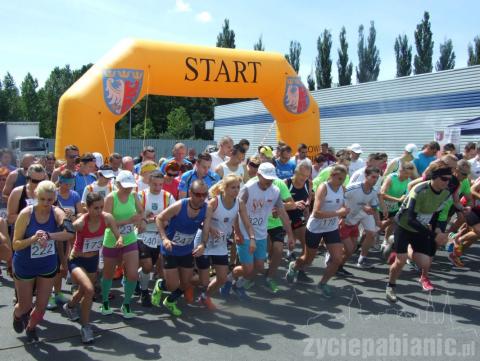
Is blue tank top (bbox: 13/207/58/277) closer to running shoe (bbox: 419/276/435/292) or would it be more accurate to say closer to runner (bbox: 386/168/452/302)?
runner (bbox: 386/168/452/302)

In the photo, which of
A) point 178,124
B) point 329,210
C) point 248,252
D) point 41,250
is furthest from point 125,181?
point 178,124

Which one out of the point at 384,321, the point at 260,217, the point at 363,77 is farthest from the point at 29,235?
the point at 363,77

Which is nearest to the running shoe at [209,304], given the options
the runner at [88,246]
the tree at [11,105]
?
the runner at [88,246]

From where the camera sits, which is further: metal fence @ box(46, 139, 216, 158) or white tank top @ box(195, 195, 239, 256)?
metal fence @ box(46, 139, 216, 158)

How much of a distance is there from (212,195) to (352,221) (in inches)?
94.6

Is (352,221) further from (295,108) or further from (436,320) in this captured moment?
(295,108)

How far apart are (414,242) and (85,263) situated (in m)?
4.00

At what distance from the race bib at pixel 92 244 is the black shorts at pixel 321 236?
9.14ft

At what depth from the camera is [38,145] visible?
27.0 metres

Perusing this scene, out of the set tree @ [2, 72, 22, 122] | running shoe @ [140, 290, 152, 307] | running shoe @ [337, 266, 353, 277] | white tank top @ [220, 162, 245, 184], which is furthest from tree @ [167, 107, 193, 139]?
running shoe @ [140, 290, 152, 307]

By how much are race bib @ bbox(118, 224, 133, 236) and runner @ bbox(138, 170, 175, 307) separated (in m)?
0.47

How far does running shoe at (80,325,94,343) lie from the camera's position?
453cm

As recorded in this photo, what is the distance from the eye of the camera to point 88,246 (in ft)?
15.8

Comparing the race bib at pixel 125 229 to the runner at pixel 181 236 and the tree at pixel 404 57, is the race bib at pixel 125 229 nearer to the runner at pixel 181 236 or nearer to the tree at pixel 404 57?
the runner at pixel 181 236
